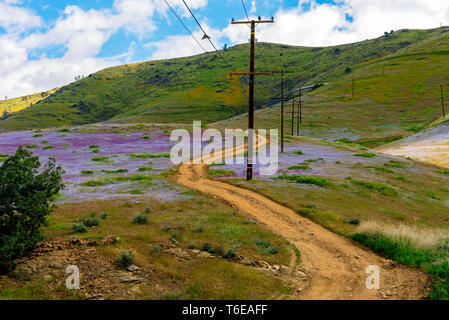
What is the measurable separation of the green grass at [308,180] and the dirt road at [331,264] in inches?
277

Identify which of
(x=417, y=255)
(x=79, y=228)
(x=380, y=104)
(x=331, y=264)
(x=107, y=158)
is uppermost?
(x=380, y=104)

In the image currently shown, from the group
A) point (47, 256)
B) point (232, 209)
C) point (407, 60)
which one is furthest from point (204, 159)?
point (407, 60)

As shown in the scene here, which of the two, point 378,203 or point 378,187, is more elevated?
point 378,187

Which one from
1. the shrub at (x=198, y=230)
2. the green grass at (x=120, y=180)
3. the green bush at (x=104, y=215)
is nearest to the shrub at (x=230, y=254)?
the shrub at (x=198, y=230)

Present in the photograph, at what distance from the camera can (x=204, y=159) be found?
43906 mm

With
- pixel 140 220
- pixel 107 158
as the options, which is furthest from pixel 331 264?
pixel 107 158

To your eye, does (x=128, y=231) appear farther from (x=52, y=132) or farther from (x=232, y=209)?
(x=52, y=132)

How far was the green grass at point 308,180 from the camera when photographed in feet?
92.5

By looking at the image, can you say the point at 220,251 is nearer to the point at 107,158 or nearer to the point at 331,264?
the point at 331,264

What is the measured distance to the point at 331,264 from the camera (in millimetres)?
13422

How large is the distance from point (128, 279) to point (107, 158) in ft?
104

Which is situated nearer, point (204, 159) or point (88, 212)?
point (88, 212)

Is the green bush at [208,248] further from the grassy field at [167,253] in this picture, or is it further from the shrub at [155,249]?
the shrub at [155,249]

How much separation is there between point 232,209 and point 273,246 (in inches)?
250
